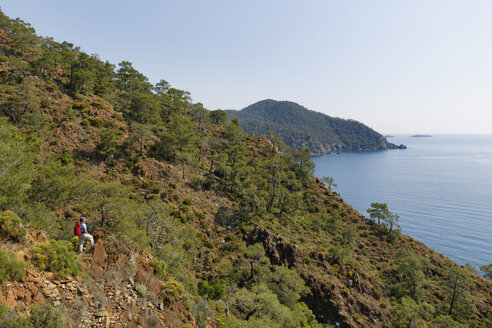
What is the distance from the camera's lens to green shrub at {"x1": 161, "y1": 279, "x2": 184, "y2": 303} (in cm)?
1500

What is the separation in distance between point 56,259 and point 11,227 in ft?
9.47

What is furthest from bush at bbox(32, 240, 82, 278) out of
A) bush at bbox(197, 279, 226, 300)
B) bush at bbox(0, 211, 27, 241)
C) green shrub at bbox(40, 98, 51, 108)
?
green shrub at bbox(40, 98, 51, 108)

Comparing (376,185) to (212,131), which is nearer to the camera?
(212,131)

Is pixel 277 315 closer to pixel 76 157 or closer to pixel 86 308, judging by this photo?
pixel 86 308

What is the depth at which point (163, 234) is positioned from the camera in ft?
99.6

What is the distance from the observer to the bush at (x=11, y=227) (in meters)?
11.1

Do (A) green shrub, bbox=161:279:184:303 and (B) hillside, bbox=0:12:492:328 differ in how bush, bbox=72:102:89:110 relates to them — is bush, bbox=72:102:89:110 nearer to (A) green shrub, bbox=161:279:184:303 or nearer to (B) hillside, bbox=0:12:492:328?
(B) hillside, bbox=0:12:492:328

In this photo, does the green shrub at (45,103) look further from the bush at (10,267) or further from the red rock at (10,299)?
the red rock at (10,299)

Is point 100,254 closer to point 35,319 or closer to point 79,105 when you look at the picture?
point 35,319

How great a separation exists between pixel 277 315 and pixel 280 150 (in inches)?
3399

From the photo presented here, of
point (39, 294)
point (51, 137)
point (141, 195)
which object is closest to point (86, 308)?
point (39, 294)

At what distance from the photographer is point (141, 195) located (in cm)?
4053

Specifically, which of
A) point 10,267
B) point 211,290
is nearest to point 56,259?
point 10,267

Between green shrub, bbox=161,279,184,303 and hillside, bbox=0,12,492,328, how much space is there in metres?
0.07
